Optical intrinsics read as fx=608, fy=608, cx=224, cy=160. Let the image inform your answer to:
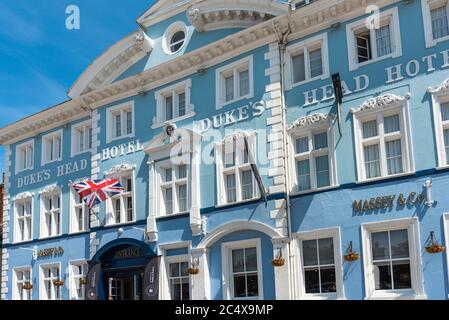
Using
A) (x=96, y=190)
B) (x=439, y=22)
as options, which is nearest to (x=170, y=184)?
(x=96, y=190)

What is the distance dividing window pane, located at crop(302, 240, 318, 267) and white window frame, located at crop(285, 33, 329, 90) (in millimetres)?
5108

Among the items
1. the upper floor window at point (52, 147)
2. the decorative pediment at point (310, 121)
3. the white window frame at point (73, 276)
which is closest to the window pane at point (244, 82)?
the decorative pediment at point (310, 121)

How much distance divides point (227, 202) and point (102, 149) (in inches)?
284

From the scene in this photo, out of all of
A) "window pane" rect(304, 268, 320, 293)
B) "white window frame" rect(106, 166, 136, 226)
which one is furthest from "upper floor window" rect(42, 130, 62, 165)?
"window pane" rect(304, 268, 320, 293)

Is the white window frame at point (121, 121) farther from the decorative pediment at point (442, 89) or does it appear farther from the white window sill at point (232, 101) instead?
the decorative pediment at point (442, 89)

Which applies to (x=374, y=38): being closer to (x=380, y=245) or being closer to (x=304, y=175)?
(x=304, y=175)

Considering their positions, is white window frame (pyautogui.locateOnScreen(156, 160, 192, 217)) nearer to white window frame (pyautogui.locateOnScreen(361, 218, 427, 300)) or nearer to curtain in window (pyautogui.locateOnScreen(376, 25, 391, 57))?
white window frame (pyautogui.locateOnScreen(361, 218, 427, 300))

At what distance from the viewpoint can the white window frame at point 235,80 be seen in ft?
68.6

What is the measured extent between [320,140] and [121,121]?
375 inches

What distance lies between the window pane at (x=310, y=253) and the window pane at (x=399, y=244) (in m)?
2.46

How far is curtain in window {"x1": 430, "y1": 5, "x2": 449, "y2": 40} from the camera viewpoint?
17156 mm

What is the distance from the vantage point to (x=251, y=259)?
19797mm

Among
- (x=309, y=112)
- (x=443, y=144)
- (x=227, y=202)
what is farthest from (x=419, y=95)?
(x=227, y=202)
